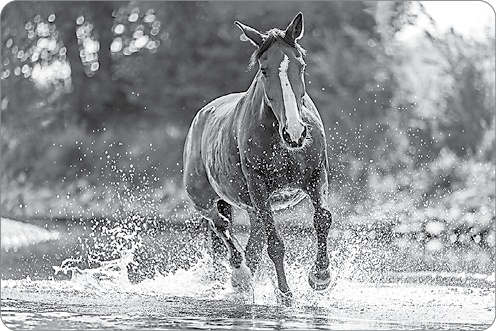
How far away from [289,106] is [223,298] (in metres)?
1.58

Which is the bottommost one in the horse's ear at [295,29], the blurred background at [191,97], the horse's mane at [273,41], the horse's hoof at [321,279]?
the horse's hoof at [321,279]

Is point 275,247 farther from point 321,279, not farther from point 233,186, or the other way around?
point 233,186

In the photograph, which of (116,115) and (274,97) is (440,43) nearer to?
(116,115)

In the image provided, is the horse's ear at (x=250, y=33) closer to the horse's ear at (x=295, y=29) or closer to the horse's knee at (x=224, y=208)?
the horse's ear at (x=295, y=29)

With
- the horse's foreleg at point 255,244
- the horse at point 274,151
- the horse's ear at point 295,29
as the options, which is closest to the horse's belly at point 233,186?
the horse at point 274,151

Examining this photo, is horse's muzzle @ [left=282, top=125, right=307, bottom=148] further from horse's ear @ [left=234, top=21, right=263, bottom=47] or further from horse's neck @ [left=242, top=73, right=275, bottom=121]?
horse's ear @ [left=234, top=21, right=263, bottom=47]

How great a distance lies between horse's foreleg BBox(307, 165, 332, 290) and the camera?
4.80 metres

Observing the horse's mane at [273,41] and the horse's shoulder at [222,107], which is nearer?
the horse's mane at [273,41]

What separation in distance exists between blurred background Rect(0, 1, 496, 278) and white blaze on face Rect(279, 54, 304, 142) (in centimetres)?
845

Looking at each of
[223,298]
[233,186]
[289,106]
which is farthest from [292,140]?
[223,298]

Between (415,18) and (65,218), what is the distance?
7.69 meters

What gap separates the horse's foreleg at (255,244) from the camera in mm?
4977

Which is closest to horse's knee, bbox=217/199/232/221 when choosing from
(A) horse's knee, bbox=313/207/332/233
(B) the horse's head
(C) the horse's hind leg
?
(C) the horse's hind leg

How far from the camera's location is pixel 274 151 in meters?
4.80
